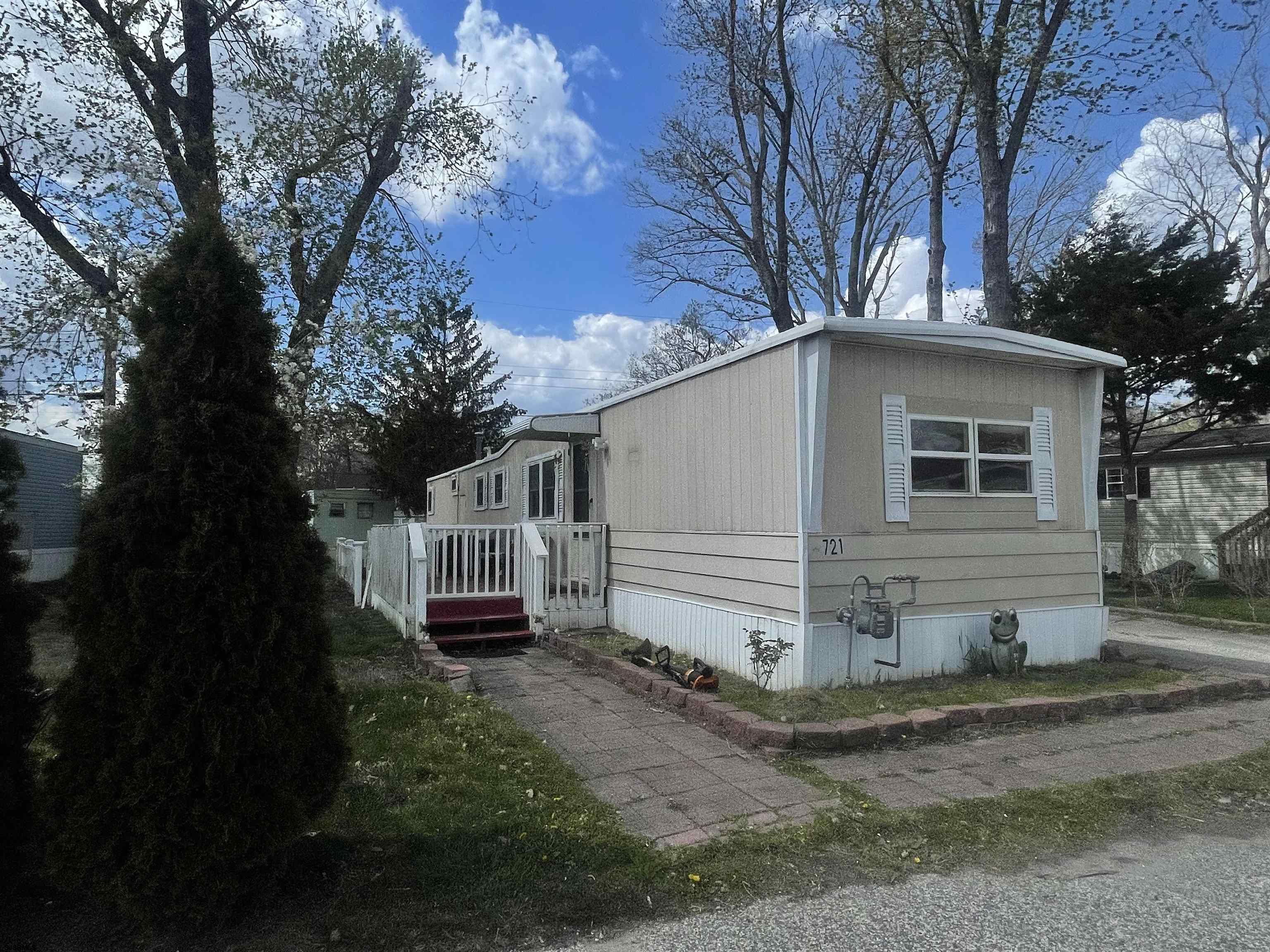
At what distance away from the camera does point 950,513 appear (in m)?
6.91

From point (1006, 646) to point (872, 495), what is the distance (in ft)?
5.67

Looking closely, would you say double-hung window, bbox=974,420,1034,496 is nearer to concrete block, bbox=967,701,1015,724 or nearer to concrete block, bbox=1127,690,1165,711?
concrete block, bbox=1127,690,1165,711

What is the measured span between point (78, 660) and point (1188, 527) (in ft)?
65.8

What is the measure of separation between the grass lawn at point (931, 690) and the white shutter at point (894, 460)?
136 centimetres

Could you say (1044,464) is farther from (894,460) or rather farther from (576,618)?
(576,618)

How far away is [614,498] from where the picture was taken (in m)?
9.62

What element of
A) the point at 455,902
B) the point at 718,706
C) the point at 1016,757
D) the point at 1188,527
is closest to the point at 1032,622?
the point at 1016,757

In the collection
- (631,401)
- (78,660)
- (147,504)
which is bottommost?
(78,660)

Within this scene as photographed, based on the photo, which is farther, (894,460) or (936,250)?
(936,250)

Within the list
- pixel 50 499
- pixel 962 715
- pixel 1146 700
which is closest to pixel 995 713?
pixel 962 715

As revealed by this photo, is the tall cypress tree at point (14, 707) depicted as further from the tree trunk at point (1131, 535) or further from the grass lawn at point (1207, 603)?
the tree trunk at point (1131, 535)

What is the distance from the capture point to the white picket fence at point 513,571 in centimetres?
852

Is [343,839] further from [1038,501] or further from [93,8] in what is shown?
[93,8]

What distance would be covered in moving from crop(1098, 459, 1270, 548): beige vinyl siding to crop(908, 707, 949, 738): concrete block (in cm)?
1396
